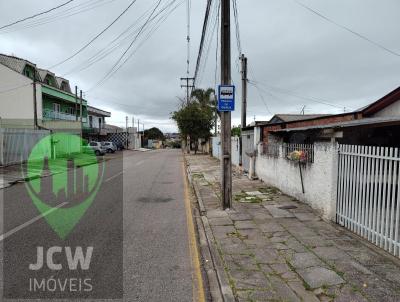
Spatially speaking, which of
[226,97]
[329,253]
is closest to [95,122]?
[226,97]

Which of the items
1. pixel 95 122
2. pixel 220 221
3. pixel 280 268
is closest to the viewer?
pixel 280 268

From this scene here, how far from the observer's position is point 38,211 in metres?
8.55

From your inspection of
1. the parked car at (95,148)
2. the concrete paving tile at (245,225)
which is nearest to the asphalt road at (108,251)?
the concrete paving tile at (245,225)

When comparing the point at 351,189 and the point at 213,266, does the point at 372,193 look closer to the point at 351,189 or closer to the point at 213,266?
the point at 351,189

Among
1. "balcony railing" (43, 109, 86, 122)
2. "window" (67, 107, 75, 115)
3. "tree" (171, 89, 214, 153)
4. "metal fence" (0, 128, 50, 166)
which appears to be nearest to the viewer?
"metal fence" (0, 128, 50, 166)

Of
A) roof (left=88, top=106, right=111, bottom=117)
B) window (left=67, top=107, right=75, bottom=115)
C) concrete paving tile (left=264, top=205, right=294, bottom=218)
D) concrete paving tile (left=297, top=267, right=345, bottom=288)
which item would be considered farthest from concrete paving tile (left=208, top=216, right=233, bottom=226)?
roof (left=88, top=106, right=111, bottom=117)

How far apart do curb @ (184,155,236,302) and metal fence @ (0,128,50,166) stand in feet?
56.7

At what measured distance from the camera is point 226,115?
29.9 ft

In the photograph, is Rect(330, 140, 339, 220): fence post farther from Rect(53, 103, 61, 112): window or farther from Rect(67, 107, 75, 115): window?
Rect(67, 107, 75, 115): window

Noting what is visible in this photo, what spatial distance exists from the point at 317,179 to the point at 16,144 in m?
19.9

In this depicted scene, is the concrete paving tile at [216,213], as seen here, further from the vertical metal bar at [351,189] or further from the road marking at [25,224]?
the road marking at [25,224]

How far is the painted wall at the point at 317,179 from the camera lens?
7430mm

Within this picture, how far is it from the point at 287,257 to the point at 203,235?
196 centimetres

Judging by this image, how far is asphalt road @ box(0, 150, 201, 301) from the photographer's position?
418cm
